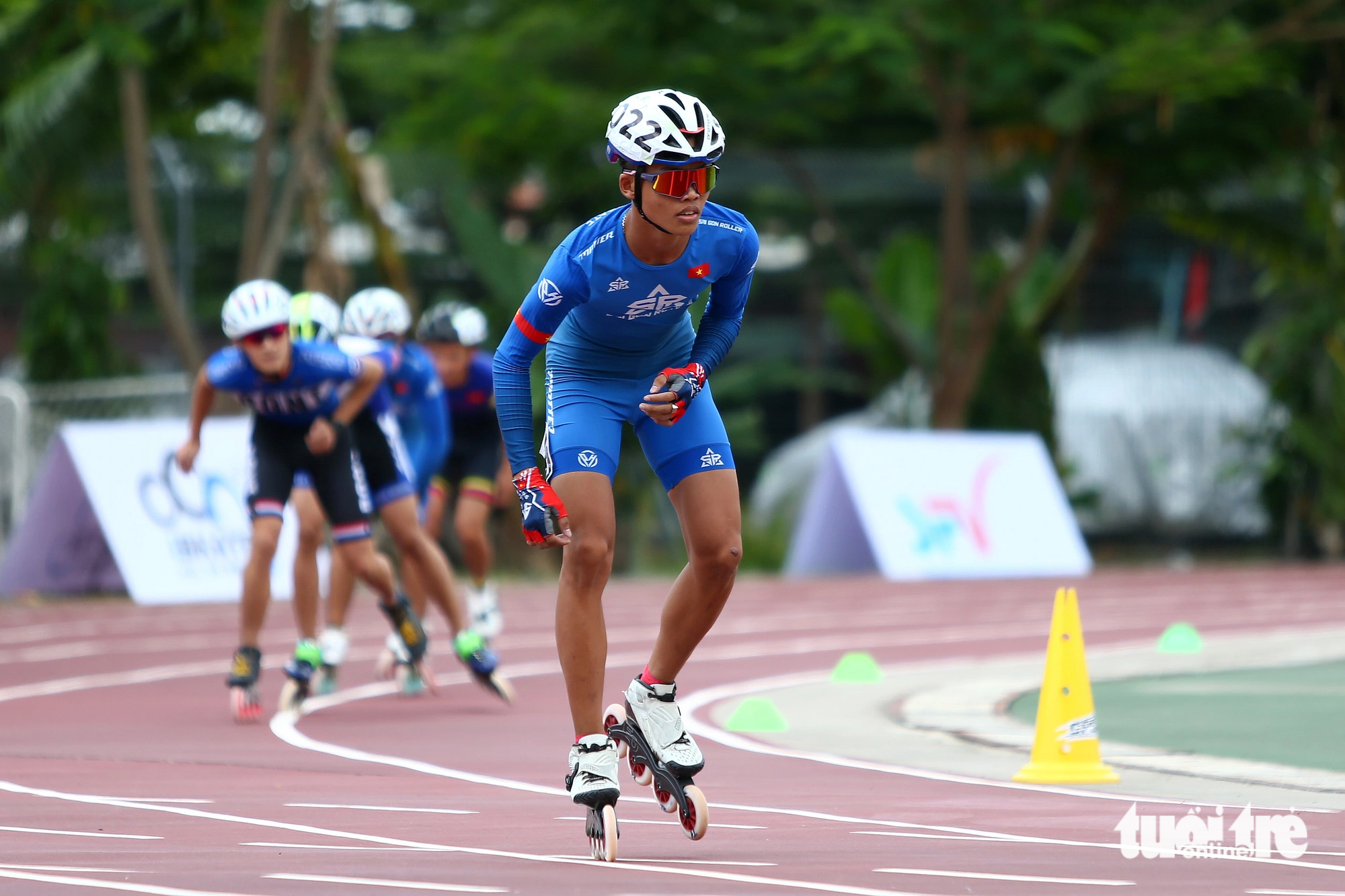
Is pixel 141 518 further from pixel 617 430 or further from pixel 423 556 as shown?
pixel 617 430

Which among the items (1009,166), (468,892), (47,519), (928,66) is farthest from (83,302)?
(468,892)

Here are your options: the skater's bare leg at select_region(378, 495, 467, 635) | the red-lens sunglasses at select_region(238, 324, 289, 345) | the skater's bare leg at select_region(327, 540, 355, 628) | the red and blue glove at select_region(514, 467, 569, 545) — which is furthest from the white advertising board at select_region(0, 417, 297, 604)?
the red and blue glove at select_region(514, 467, 569, 545)

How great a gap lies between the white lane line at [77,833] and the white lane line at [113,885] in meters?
0.72

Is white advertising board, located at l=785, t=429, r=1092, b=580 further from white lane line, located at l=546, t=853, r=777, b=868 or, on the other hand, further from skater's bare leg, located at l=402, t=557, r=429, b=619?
white lane line, located at l=546, t=853, r=777, b=868

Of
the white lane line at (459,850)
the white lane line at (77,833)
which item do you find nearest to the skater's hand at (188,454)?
the white lane line at (459,850)

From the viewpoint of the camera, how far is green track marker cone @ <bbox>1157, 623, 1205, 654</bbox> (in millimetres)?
13320

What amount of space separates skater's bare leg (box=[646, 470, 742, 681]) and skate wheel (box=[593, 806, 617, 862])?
71cm

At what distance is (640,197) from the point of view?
6.22m

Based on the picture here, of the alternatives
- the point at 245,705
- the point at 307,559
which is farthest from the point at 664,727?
the point at 307,559

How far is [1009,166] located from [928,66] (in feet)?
13.7

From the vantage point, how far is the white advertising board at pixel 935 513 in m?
21.8

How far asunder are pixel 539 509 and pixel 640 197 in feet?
3.20

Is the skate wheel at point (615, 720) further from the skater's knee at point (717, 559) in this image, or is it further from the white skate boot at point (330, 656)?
the white skate boot at point (330, 656)

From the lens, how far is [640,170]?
242 inches
